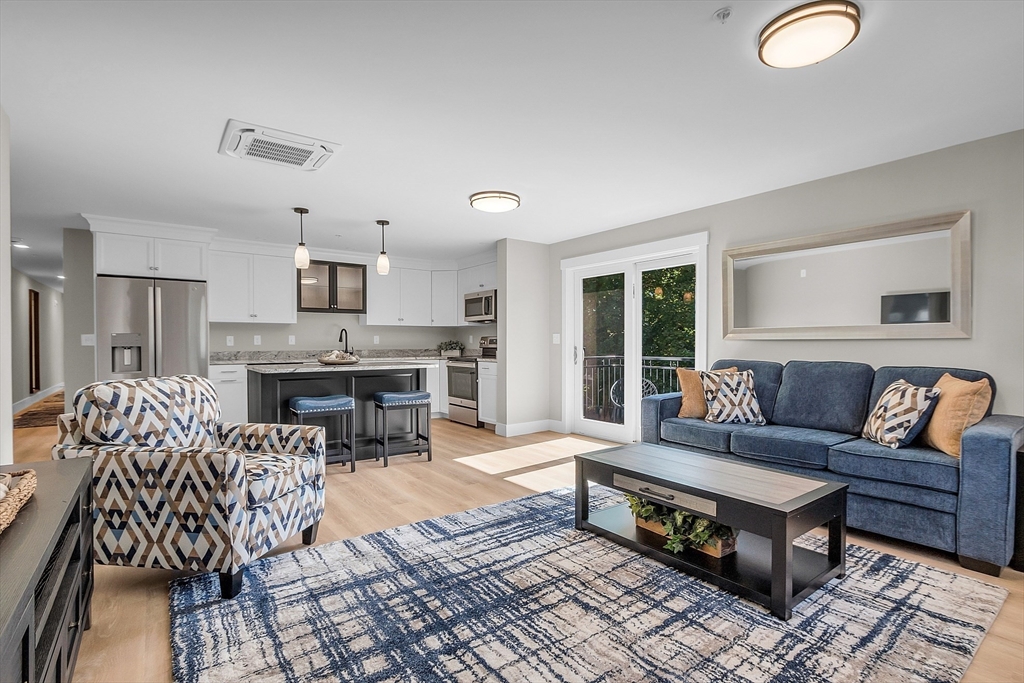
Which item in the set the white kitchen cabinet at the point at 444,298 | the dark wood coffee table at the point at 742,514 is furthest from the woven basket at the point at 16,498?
the white kitchen cabinet at the point at 444,298

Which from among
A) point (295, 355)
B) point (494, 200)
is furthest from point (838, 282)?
point (295, 355)

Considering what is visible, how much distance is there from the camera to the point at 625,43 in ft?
6.73

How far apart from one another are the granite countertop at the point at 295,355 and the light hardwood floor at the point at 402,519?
61.2 inches

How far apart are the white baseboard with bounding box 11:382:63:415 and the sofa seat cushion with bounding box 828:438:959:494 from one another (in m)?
9.58

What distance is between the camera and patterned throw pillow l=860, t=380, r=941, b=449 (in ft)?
9.14

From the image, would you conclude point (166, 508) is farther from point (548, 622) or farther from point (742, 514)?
point (742, 514)

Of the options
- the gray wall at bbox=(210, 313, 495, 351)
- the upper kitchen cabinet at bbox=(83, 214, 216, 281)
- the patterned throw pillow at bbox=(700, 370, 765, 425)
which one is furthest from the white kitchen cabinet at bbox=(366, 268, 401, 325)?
the patterned throw pillow at bbox=(700, 370, 765, 425)

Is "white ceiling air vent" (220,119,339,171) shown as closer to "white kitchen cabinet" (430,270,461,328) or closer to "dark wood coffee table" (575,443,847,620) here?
"dark wood coffee table" (575,443,847,620)

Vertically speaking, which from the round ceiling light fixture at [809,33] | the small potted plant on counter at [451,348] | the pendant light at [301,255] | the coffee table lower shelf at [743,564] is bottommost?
the coffee table lower shelf at [743,564]

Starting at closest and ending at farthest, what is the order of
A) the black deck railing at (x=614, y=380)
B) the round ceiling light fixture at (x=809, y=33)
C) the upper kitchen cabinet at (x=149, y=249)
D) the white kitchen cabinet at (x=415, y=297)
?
the round ceiling light fixture at (x=809, y=33) → the upper kitchen cabinet at (x=149, y=249) → the black deck railing at (x=614, y=380) → the white kitchen cabinet at (x=415, y=297)

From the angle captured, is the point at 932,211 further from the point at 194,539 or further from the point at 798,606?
the point at 194,539

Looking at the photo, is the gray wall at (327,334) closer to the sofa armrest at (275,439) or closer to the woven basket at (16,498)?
the sofa armrest at (275,439)

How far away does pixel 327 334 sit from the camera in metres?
6.88

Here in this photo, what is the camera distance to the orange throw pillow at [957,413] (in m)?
2.61
